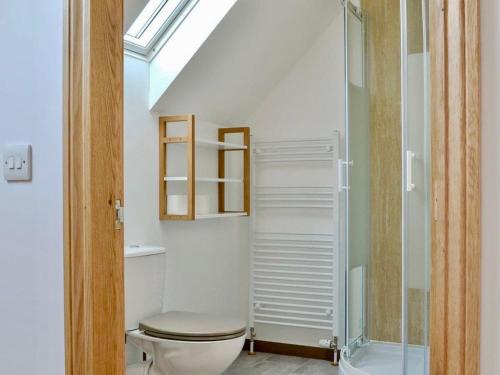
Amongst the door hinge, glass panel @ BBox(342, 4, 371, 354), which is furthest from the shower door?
the door hinge

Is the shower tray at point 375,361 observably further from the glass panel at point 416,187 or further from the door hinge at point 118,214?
the door hinge at point 118,214

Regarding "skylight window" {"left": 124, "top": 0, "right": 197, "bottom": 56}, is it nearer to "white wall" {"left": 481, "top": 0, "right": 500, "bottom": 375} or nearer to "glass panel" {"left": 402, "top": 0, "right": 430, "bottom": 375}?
"glass panel" {"left": 402, "top": 0, "right": 430, "bottom": 375}

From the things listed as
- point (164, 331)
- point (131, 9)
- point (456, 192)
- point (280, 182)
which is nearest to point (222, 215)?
point (280, 182)

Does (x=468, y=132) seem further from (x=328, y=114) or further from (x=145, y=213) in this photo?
(x=328, y=114)

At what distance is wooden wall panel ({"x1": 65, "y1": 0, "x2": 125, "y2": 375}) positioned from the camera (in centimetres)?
149

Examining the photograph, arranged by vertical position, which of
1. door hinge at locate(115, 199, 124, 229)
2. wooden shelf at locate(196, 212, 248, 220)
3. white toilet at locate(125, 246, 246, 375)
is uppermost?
door hinge at locate(115, 199, 124, 229)

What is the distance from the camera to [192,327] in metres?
2.64

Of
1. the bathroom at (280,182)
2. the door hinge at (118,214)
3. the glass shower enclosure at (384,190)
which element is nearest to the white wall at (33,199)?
the door hinge at (118,214)

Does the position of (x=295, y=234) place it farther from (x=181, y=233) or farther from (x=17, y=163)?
(x=17, y=163)

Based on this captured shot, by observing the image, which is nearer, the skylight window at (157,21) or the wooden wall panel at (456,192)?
the wooden wall panel at (456,192)

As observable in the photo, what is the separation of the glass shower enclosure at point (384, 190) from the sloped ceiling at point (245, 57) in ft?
1.55

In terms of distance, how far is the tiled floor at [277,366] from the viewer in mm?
3480

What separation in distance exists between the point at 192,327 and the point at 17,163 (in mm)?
1349

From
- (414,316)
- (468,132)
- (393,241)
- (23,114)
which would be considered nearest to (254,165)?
(393,241)
